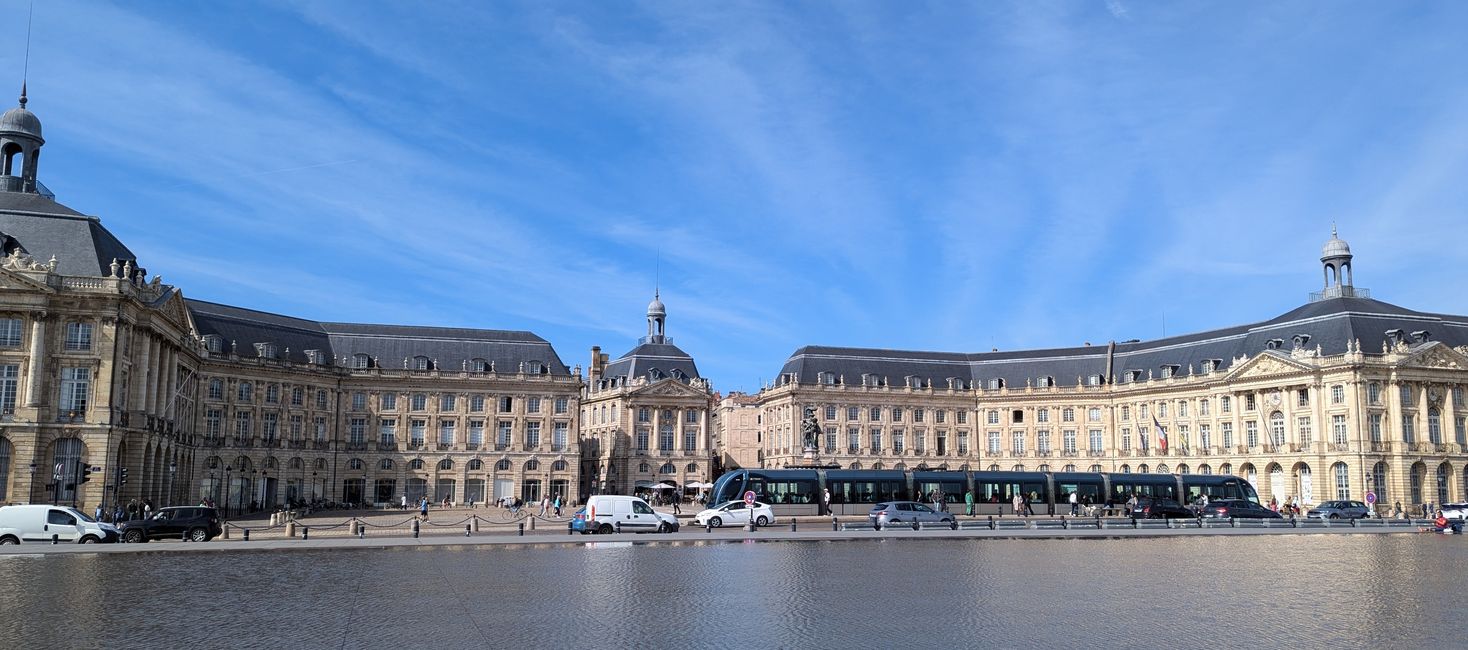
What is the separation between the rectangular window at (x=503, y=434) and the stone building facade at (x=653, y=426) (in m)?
11.8

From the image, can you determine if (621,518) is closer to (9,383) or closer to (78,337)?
(78,337)

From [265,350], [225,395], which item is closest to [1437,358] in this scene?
[265,350]

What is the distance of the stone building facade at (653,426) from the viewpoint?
112938mm

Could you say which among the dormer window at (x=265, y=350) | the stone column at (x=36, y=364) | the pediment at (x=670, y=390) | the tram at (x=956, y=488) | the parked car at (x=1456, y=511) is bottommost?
the parked car at (x=1456, y=511)

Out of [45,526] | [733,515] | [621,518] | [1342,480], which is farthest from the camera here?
[1342,480]

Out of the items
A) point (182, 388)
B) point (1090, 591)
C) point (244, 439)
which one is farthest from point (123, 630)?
point (244, 439)

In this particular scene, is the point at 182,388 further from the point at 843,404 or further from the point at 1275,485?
the point at 1275,485

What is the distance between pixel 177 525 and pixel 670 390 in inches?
2795

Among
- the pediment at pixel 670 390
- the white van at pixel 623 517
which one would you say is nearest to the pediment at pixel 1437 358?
the pediment at pixel 670 390

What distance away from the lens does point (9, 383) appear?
58688 mm

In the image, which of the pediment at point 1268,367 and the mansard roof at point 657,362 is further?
the mansard roof at point 657,362

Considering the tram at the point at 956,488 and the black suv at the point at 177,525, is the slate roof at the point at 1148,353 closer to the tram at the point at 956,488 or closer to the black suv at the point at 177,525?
the tram at the point at 956,488

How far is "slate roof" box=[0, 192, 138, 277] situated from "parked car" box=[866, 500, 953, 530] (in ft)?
145

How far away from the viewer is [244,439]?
90.9 meters
